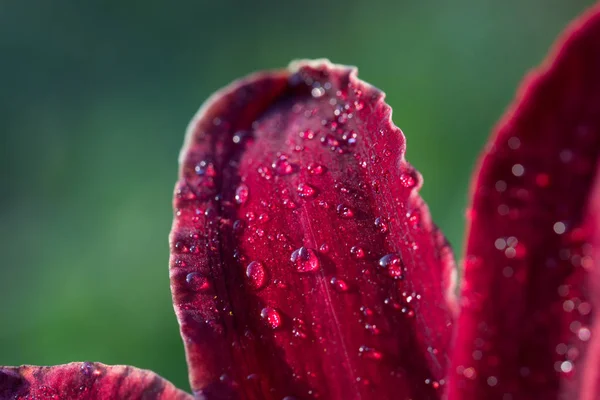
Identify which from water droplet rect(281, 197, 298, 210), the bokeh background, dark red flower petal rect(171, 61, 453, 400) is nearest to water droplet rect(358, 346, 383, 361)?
dark red flower petal rect(171, 61, 453, 400)

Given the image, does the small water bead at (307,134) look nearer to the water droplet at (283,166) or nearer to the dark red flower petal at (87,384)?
the water droplet at (283,166)

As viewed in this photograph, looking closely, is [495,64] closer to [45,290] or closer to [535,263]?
[45,290]

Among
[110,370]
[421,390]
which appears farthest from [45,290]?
[421,390]

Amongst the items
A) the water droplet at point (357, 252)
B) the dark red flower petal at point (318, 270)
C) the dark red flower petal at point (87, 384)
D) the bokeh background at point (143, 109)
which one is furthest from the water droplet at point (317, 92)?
Result: the bokeh background at point (143, 109)

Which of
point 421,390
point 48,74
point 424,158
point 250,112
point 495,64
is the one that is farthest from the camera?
point 48,74

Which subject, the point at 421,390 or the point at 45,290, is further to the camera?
the point at 45,290
